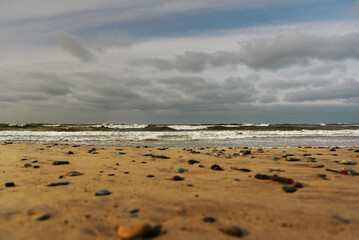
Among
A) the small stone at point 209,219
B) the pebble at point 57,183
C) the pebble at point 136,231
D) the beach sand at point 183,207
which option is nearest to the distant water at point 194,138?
the beach sand at point 183,207

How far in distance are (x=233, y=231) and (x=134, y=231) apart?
2.91 ft

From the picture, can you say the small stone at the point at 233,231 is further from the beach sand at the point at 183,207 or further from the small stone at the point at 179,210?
the small stone at the point at 179,210

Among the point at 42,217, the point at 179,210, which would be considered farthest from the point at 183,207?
the point at 42,217

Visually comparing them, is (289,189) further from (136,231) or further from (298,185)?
(136,231)

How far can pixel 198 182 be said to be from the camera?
400 cm

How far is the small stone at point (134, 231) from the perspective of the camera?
6.91 ft

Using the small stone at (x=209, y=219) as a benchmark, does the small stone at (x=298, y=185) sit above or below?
above

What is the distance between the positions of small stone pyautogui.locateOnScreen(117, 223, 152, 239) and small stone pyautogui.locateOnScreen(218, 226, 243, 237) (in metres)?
0.68

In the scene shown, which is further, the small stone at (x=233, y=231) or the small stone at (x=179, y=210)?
the small stone at (x=179, y=210)

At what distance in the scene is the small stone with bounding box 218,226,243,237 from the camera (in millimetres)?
2149

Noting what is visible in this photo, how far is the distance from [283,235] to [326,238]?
1.15 feet

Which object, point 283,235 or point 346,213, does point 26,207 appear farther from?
point 346,213

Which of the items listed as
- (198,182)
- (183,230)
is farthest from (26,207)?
(198,182)

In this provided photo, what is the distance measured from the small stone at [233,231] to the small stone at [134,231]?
0.68 m
